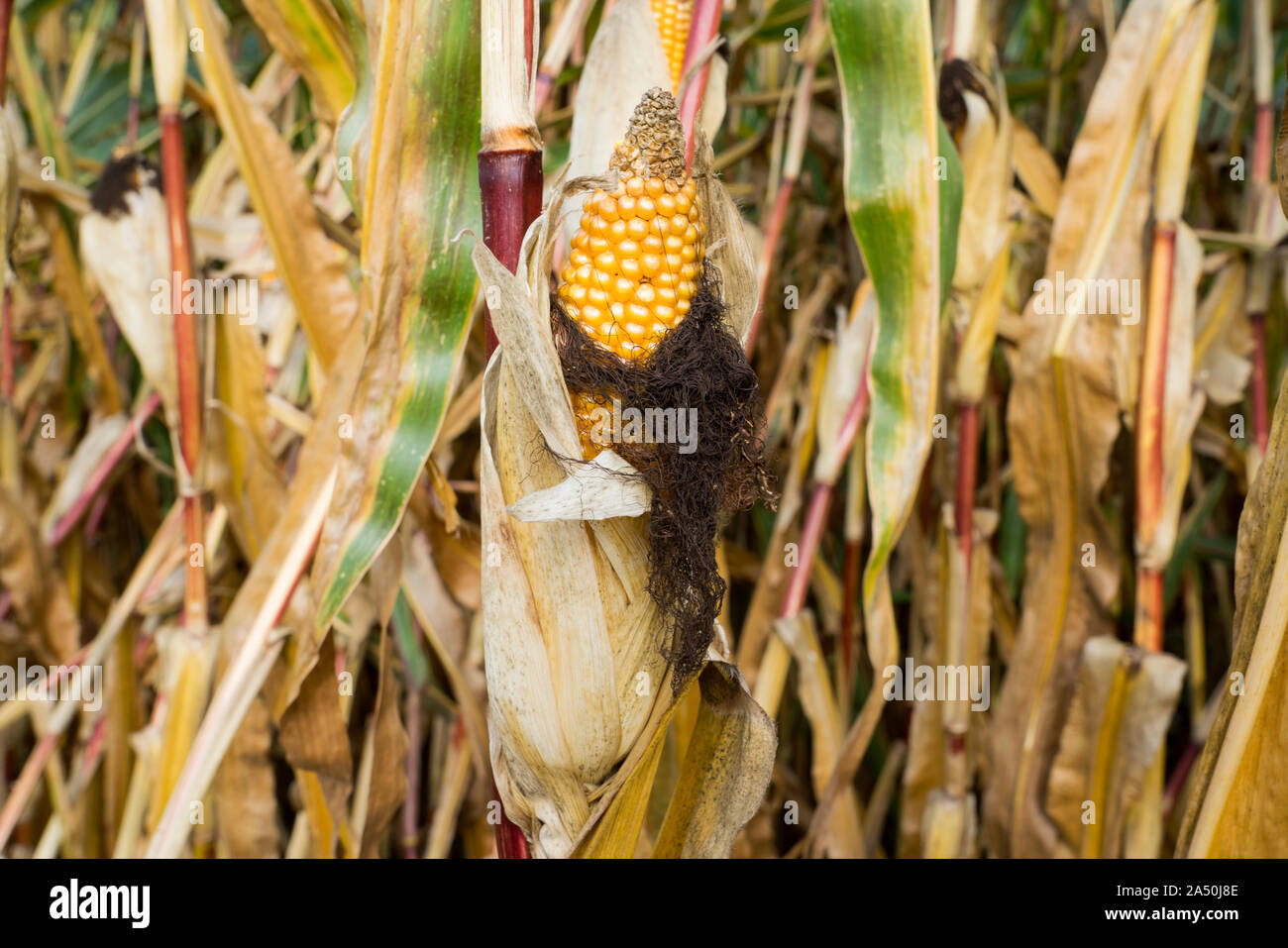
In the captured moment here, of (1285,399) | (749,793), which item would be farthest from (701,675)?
(1285,399)

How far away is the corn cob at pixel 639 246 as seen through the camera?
49 cm

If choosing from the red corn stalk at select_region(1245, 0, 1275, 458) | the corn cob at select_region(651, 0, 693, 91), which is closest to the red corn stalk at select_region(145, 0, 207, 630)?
the corn cob at select_region(651, 0, 693, 91)

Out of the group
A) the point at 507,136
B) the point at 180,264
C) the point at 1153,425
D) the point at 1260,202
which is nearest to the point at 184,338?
the point at 180,264

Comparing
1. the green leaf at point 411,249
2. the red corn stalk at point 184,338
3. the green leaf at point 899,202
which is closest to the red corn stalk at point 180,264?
the red corn stalk at point 184,338

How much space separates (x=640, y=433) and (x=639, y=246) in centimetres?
10

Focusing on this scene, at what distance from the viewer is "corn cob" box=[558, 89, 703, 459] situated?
49 cm

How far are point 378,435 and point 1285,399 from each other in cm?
64

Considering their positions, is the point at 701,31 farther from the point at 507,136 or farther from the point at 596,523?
the point at 596,523

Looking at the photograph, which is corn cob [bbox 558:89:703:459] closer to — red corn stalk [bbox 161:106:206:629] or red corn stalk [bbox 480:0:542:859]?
red corn stalk [bbox 480:0:542:859]

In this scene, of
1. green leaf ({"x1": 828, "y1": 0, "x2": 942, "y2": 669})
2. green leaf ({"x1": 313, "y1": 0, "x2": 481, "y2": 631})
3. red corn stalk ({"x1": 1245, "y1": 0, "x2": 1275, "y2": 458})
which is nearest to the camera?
green leaf ({"x1": 313, "y1": 0, "x2": 481, "y2": 631})

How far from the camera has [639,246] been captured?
1.62ft

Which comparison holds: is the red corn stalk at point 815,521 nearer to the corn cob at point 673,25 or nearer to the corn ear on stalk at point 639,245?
the corn cob at point 673,25

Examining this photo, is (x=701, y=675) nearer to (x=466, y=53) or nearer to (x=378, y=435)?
(x=378, y=435)
